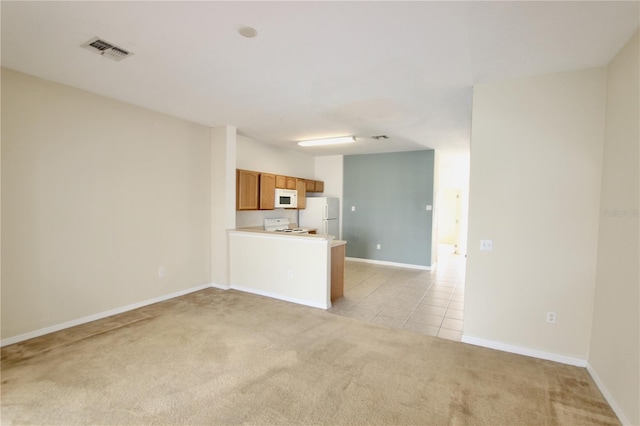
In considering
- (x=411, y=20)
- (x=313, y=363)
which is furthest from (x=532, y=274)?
(x=411, y=20)

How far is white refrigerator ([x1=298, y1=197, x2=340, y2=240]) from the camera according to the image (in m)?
6.97

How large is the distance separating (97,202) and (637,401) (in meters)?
5.14

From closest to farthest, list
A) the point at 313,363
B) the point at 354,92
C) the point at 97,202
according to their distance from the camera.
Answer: the point at 313,363, the point at 354,92, the point at 97,202

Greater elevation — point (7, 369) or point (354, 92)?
point (354, 92)

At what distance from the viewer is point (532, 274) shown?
9.14 ft

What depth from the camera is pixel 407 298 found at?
454 cm

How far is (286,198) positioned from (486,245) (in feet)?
13.5

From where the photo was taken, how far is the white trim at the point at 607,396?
1.90 m

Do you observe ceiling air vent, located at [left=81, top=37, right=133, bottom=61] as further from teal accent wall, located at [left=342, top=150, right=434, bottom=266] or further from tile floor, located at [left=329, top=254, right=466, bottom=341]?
teal accent wall, located at [left=342, top=150, right=434, bottom=266]

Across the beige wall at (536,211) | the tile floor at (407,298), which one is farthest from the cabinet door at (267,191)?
the beige wall at (536,211)

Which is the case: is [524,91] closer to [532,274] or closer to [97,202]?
[532,274]

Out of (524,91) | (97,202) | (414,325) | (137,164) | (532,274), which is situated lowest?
(414,325)

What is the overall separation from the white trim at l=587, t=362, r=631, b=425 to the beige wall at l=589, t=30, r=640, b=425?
1 cm

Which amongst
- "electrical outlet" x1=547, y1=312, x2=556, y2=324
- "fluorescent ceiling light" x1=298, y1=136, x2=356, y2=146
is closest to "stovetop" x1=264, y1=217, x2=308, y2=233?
"fluorescent ceiling light" x1=298, y1=136, x2=356, y2=146
